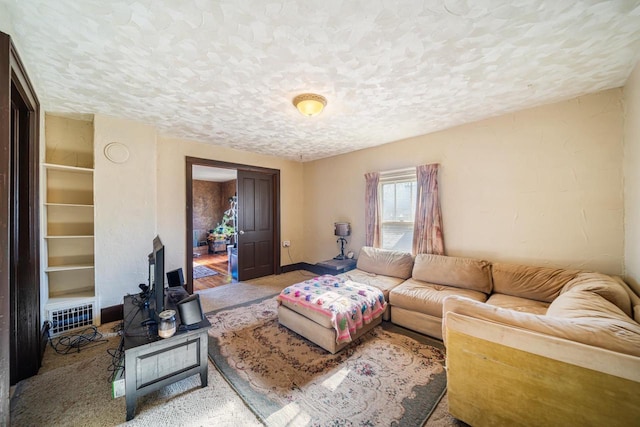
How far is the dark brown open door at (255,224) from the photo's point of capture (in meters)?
4.68

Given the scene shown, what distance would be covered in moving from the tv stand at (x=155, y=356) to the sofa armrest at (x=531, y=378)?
186cm

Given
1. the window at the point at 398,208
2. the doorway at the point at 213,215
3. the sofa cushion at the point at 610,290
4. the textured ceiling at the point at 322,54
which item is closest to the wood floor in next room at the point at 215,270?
the doorway at the point at 213,215

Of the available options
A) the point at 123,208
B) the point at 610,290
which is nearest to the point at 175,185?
the point at 123,208

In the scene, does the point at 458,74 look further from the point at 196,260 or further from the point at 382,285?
the point at 196,260

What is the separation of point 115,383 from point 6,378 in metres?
0.55

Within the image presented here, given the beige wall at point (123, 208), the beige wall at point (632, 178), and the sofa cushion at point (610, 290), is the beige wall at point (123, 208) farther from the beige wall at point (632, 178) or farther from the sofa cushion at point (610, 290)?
the beige wall at point (632, 178)

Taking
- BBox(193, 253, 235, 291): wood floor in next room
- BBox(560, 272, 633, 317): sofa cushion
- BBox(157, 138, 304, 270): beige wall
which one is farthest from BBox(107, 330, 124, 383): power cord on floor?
BBox(560, 272, 633, 317): sofa cushion

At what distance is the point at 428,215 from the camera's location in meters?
3.44

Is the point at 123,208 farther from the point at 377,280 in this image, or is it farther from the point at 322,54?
the point at 377,280

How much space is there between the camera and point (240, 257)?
4.68 metres

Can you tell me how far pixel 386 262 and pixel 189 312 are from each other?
2.68 meters

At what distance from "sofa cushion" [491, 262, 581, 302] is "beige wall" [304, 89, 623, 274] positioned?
251 mm

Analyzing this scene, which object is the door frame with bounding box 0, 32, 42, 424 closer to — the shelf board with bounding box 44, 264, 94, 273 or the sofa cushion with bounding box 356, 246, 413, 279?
the shelf board with bounding box 44, 264, 94, 273

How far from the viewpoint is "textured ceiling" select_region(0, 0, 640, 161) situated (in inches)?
53.6
